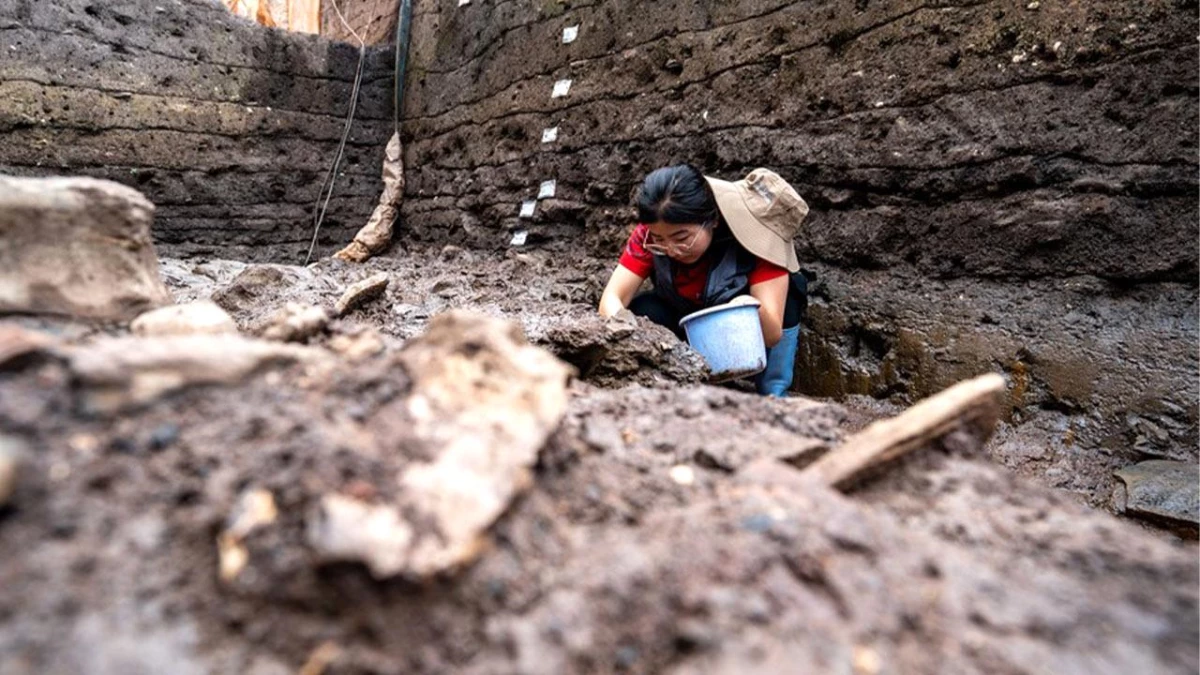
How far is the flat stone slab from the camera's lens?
1900 millimetres

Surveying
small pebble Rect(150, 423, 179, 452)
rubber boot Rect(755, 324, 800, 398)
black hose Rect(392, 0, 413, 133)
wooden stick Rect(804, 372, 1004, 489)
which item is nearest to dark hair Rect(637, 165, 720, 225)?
rubber boot Rect(755, 324, 800, 398)

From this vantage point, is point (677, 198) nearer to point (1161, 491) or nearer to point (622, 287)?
point (622, 287)

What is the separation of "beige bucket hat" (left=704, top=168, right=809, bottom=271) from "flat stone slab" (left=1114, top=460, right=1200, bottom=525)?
1.30m

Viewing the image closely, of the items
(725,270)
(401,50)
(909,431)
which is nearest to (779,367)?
(725,270)

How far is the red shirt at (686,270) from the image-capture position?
8.77 ft

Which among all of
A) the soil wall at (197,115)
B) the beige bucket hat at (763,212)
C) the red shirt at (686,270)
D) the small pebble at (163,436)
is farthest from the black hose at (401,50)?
the small pebble at (163,436)

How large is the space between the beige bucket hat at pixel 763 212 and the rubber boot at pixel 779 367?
378 mm

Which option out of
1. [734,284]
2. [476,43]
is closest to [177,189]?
[476,43]

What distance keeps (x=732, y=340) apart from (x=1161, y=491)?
1.35 m

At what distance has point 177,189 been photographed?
4598mm

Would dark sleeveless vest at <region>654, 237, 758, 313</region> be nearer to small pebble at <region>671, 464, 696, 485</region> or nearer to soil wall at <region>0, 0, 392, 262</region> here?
small pebble at <region>671, 464, 696, 485</region>

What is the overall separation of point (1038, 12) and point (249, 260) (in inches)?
190

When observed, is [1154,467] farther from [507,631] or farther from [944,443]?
[507,631]

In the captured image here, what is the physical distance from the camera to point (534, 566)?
0.85 m
